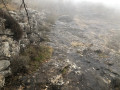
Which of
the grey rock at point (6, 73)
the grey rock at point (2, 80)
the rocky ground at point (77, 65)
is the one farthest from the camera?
the rocky ground at point (77, 65)

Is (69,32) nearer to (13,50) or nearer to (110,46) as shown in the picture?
(110,46)

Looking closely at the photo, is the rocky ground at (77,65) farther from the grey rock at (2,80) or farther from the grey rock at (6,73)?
the grey rock at (2,80)

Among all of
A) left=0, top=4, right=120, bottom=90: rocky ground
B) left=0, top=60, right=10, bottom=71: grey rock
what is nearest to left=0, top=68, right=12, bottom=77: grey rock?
left=0, top=60, right=10, bottom=71: grey rock

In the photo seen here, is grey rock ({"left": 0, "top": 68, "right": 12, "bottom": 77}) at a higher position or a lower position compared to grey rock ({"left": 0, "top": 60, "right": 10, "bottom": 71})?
lower

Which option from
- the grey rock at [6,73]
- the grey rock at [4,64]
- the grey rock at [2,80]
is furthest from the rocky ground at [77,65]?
the grey rock at [2,80]

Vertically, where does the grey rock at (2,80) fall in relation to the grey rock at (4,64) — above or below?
below

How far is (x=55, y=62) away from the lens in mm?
10430

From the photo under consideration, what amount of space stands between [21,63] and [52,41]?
19.8 feet

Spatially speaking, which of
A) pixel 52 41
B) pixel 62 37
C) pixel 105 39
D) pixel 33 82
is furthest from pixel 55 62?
pixel 105 39

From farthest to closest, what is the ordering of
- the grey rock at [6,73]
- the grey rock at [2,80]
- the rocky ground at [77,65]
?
the rocky ground at [77,65] → the grey rock at [6,73] → the grey rock at [2,80]

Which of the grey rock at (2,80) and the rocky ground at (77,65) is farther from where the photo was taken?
the rocky ground at (77,65)

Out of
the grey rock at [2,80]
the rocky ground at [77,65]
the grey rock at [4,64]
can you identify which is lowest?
the rocky ground at [77,65]

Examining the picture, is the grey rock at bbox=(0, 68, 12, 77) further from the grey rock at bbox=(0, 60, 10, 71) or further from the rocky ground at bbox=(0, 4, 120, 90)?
the rocky ground at bbox=(0, 4, 120, 90)

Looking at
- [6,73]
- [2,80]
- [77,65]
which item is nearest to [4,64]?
[6,73]
